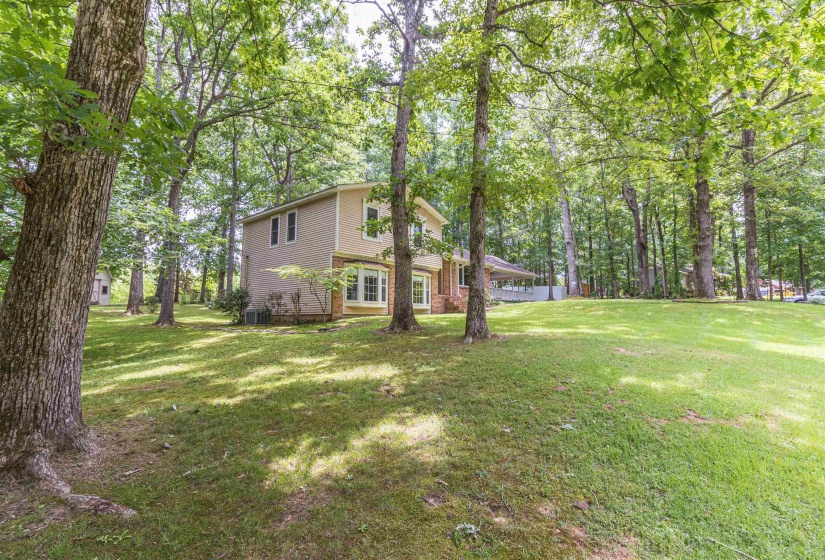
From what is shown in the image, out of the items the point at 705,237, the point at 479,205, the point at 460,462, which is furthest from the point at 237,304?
the point at 705,237

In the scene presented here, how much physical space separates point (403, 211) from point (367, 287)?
6.55 meters

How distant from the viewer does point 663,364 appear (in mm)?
5266

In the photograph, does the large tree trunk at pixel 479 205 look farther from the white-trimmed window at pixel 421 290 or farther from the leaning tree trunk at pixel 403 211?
the white-trimmed window at pixel 421 290

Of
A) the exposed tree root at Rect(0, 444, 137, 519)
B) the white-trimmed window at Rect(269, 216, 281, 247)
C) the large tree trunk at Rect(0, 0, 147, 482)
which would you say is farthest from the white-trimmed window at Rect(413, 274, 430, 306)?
the exposed tree root at Rect(0, 444, 137, 519)

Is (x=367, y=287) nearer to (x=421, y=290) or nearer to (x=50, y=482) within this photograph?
(x=421, y=290)

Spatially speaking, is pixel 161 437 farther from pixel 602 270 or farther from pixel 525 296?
pixel 602 270

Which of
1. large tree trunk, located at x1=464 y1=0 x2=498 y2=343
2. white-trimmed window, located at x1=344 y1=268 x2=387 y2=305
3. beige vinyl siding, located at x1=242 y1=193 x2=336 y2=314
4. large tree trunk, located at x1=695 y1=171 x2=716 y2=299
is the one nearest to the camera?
large tree trunk, located at x1=464 y1=0 x2=498 y2=343

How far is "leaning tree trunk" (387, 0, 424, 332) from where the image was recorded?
9266mm

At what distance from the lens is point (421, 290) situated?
18.2 meters

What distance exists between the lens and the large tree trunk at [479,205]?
703cm

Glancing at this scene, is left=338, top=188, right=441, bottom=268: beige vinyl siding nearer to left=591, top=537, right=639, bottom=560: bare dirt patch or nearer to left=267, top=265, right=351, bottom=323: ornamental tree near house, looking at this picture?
left=267, top=265, right=351, bottom=323: ornamental tree near house

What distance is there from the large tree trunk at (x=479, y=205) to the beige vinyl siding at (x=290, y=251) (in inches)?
327

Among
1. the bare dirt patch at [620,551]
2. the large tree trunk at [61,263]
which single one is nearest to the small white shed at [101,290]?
the large tree trunk at [61,263]

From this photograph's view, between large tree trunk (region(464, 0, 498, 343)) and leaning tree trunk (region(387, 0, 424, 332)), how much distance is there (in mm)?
2300
